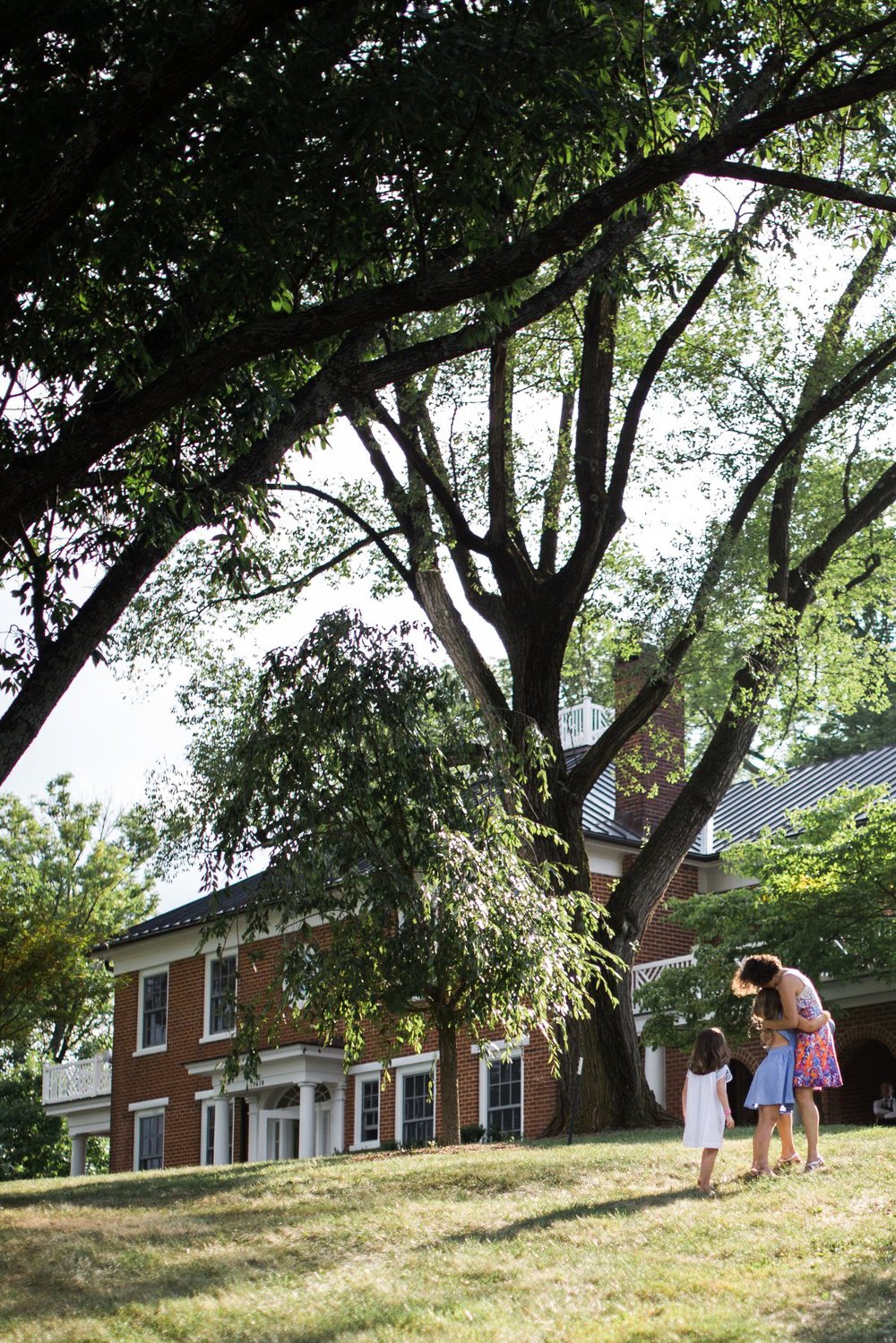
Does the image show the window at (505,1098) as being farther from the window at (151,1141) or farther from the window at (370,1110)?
the window at (151,1141)

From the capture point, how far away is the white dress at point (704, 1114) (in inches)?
422

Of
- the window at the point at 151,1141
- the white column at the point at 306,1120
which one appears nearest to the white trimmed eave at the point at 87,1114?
the window at the point at 151,1141

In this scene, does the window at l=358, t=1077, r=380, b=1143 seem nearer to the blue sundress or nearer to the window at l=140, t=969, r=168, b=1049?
the window at l=140, t=969, r=168, b=1049

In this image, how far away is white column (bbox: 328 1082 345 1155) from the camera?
3031 cm

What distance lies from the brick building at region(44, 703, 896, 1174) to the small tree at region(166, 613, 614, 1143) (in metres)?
7.48

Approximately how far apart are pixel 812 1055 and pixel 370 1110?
20689 mm

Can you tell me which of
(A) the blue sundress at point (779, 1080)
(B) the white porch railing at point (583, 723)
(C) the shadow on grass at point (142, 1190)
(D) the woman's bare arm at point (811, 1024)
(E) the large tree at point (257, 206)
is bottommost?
(C) the shadow on grass at point (142, 1190)

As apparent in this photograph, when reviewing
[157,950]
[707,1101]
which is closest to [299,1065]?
[157,950]

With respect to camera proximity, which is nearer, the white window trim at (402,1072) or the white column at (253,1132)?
the white window trim at (402,1072)

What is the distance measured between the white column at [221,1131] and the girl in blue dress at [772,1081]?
21.6m

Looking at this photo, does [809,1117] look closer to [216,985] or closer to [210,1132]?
[216,985]

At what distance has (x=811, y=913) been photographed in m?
19.5

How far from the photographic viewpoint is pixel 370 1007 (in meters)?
15.4

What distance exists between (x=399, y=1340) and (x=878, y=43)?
10168mm
